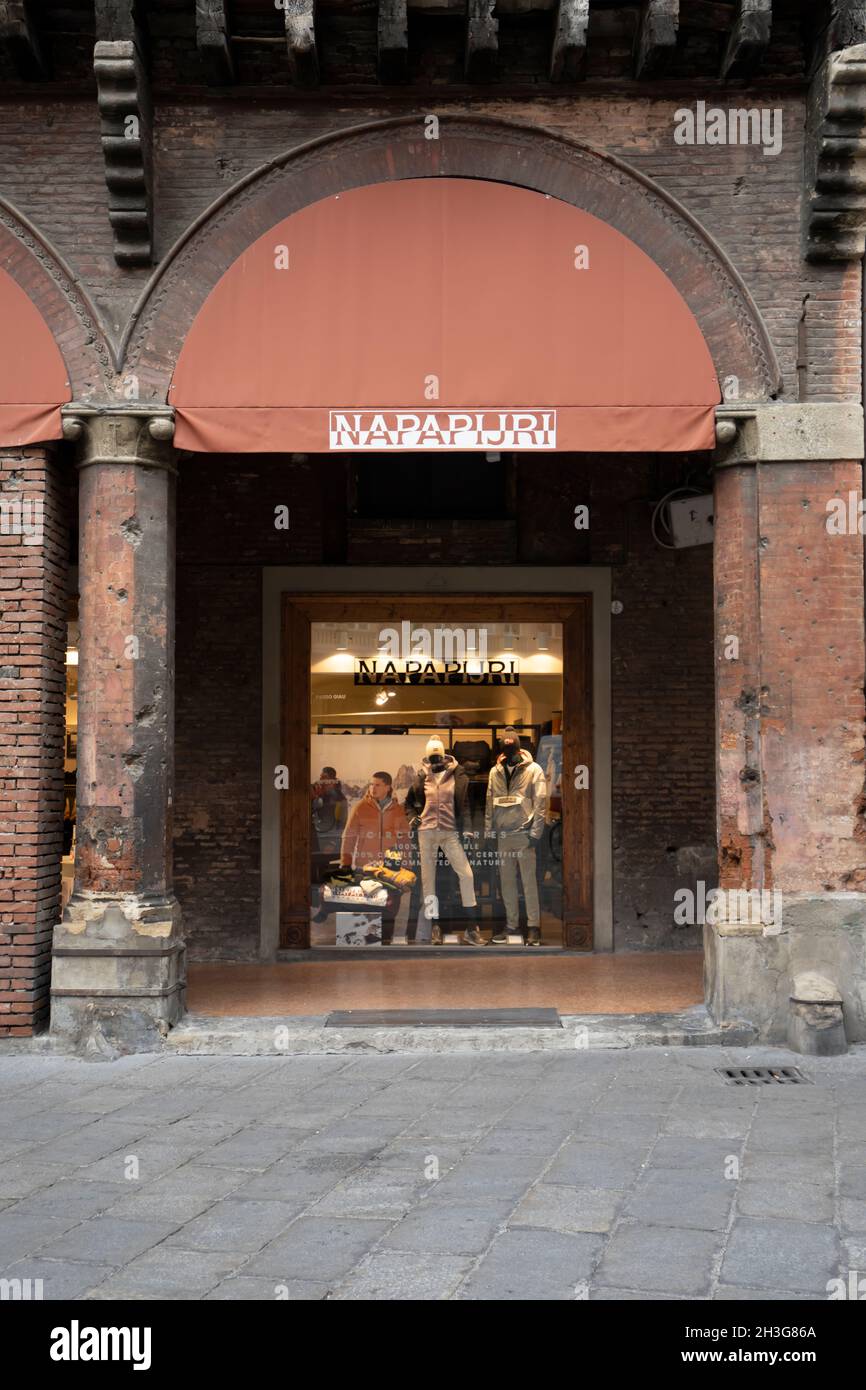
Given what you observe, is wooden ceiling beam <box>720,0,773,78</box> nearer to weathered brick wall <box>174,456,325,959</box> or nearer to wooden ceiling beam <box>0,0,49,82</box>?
wooden ceiling beam <box>0,0,49,82</box>

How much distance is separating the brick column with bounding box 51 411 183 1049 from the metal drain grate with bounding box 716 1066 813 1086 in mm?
3469

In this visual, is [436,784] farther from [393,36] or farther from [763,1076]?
[393,36]

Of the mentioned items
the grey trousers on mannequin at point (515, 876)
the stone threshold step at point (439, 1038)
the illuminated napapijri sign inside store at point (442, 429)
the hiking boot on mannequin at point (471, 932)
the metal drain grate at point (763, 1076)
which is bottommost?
the metal drain grate at point (763, 1076)

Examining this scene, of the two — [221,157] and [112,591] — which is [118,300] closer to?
[221,157]

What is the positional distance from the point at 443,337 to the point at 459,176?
1.13 meters

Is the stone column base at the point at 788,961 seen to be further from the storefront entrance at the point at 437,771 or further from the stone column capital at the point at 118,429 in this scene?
the stone column capital at the point at 118,429

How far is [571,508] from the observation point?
11867 mm

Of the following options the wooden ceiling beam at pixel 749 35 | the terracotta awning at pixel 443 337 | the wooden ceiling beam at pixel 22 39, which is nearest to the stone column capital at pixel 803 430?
the terracotta awning at pixel 443 337

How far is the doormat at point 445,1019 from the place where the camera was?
8.26 meters

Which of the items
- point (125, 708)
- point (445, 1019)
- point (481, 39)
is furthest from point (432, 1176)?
point (481, 39)

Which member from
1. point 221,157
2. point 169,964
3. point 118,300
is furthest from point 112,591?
point 221,157

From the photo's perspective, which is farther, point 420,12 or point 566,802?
point 566,802

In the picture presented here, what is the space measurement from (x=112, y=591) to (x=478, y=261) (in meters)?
3.22

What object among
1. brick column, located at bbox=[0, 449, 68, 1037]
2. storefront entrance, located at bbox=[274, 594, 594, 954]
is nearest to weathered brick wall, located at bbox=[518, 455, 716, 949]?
storefront entrance, located at bbox=[274, 594, 594, 954]
